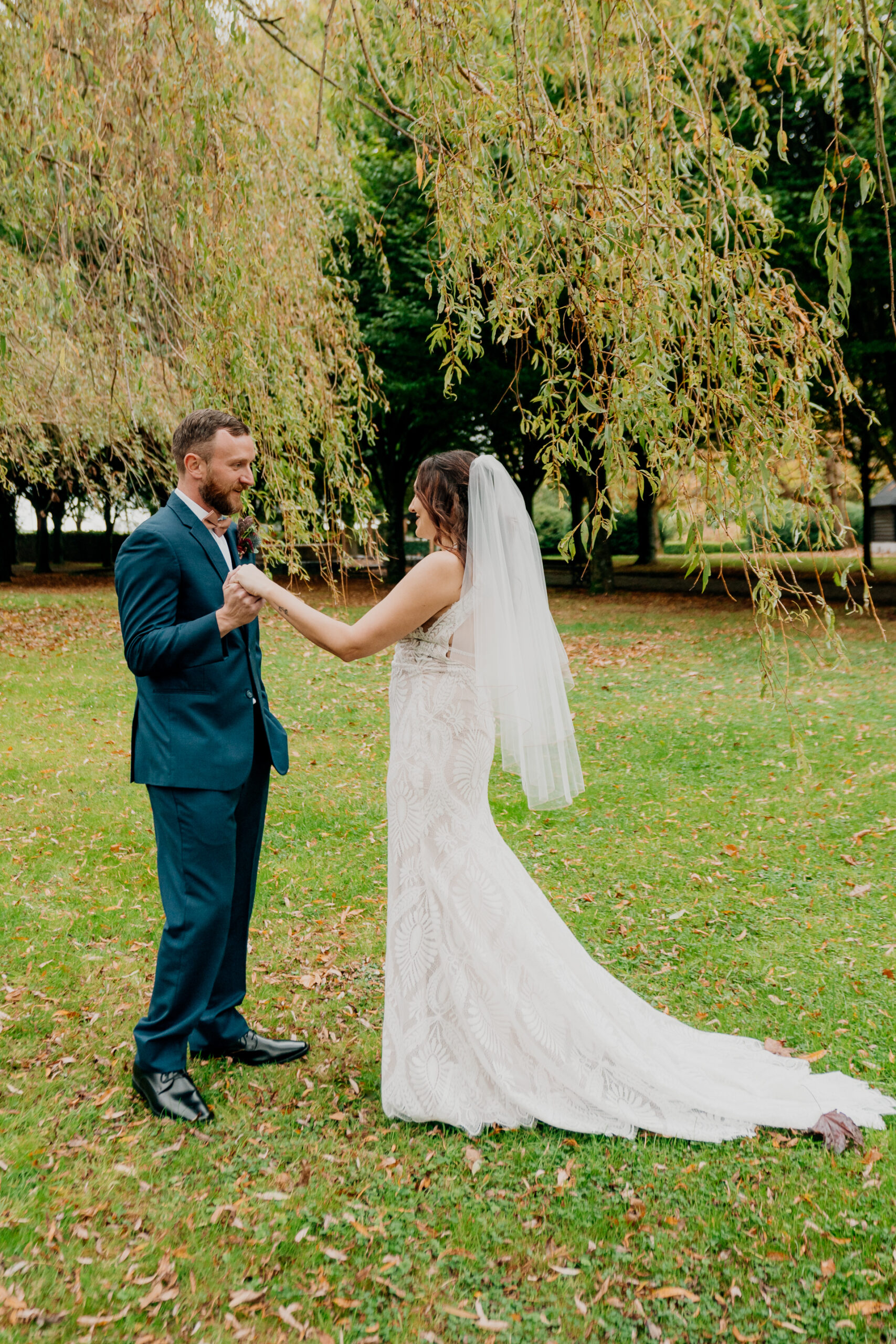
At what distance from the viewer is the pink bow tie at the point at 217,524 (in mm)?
3430

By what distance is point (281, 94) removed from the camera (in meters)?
7.04

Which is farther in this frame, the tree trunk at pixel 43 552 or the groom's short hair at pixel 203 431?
the tree trunk at pixel 43 552

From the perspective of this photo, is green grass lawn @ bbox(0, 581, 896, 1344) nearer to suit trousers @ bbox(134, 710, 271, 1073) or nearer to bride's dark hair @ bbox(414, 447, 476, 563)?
suit trousers @ bbox(134, 710, 271, 1073)

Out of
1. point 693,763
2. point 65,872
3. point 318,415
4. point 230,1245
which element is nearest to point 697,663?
point 693,763

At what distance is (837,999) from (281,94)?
669 centimetres

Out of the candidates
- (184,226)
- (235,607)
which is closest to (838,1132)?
(235,607)

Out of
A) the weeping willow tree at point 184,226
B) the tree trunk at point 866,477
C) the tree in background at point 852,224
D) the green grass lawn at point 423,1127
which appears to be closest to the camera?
the green grass lawn at point 423,1127

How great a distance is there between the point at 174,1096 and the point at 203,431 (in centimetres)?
222

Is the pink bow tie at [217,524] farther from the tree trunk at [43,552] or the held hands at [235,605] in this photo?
the tree trunk at [43,552]

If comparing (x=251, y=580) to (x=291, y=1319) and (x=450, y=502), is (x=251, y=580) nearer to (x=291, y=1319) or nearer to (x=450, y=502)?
(x=450, y=502)

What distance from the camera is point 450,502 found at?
3418 mm

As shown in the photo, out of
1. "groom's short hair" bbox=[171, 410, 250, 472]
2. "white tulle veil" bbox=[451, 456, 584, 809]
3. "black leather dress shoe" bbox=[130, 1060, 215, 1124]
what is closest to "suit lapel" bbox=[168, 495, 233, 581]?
"groom's short hair" bbox=[171, 410, 250, 472]

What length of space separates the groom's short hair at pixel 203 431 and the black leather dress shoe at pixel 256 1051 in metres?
2.14

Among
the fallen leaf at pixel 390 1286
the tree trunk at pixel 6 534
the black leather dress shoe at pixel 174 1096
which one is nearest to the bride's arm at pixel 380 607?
the black leather dress shoe at pixel 174 1096
